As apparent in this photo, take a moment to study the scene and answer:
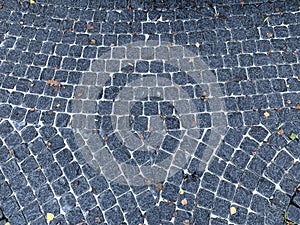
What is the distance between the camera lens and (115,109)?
4977 mm

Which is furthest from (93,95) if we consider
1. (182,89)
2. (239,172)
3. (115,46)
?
(239,172)

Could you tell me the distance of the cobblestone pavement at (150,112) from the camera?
4492 mm

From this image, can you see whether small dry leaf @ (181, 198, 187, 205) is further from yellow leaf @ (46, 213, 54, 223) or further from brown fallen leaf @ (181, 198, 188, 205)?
yellow leaf @ (46, 213, 54, 223)

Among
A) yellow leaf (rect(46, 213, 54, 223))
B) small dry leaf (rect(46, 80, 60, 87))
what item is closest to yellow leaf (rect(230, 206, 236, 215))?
yellow leaf (rect(46, 213, 54, 223))

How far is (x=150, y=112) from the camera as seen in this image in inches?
195

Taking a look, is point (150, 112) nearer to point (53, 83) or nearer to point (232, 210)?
point (53, 83)

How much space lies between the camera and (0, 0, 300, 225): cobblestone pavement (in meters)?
4.49

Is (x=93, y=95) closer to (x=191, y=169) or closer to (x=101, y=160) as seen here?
(x=101, y=160)

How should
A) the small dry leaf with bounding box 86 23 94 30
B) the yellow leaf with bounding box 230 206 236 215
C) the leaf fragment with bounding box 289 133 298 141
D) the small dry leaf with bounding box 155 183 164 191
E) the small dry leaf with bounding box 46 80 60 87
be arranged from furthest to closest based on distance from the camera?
1. the small dry leaf with bounding box 86 23 94 30
2. the small dry leaf with bounding box 46 80 60 87
3. the leaf fragment with bounding box 289 133 298 141
4. the small dry leaf with bounding box 155 183 164 191
5. the yellow leaf with bounding box 230 206 236 215

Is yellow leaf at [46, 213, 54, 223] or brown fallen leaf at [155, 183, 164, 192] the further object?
brown fallen leaf at [155, 183, 164, 192]

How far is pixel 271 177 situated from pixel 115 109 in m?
2.00

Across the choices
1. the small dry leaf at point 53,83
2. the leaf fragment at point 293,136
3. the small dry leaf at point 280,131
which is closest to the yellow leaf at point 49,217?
the small dry leaf at point 53,83

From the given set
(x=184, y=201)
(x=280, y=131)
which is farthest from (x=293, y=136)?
(x=184, y=201)

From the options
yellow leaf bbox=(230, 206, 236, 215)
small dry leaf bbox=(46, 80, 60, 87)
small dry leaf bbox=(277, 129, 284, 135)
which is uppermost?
small dry leaf bbox=(277, 129, 284, 135)
